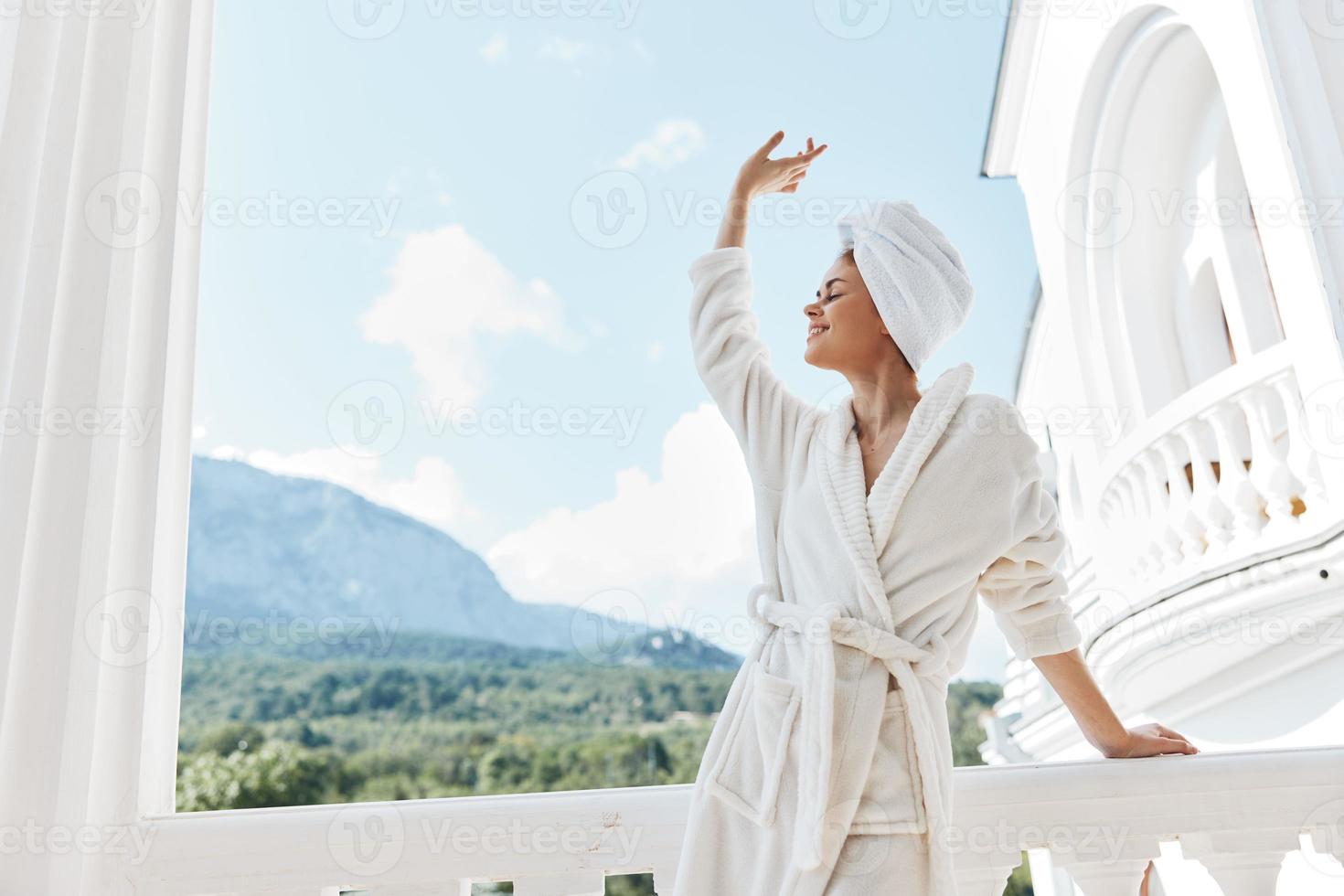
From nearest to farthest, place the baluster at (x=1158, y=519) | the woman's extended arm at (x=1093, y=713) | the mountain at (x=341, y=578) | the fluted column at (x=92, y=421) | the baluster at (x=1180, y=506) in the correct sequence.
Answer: the fluted column at (x=92, y=421), the woman's extended arm at (x=1093, y=713), the baluster at (x=1180, y=506), the baluster at (x=1158, y=519), the mountain at (x=341, y=578)

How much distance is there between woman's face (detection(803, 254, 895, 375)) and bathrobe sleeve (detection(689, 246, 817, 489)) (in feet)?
0.23

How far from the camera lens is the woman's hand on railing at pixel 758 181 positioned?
133cm

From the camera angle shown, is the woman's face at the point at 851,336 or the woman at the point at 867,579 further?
the woman's face at the point at 851,336

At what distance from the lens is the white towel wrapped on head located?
46.6 inches

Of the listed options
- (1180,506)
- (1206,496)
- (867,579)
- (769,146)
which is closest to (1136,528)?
(1180,506)

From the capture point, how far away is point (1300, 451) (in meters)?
2.58

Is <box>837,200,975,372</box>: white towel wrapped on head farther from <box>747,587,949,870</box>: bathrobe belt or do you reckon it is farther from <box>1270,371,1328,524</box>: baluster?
<box>1270,371,1328,524</box>: baluster

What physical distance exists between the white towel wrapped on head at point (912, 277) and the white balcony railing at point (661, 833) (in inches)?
20.1

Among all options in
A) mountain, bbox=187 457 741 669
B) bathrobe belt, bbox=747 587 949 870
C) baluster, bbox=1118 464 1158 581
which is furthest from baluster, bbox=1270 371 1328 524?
mountain, bbox=187 457 741 669

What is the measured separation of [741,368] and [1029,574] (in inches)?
16.2

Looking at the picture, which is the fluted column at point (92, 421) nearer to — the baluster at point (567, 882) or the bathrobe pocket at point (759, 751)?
the baluster at point (567, 882)

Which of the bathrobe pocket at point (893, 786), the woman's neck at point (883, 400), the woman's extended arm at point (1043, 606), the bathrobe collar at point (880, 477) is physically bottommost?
the bathrobe pocket at point (893, 786)

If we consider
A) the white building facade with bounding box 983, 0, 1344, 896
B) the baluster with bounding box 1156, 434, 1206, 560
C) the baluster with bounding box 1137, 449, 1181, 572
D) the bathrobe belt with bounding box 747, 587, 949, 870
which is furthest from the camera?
the baluster with bounding box 1137, 449, 1181, 572

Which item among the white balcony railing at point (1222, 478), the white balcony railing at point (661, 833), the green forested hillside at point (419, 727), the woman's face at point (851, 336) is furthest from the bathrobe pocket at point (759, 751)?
the green forested hillside at point (419, 727)
